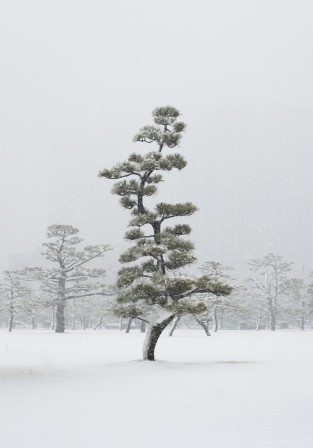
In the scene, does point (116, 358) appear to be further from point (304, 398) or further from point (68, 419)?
point (68, 419)

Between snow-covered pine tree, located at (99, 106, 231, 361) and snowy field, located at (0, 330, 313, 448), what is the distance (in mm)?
2078

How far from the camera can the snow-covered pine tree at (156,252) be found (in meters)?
19.2

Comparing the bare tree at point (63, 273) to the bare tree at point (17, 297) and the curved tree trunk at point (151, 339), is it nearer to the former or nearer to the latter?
the bare tree at point (17, 297)

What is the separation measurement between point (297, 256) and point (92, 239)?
64.6 metres

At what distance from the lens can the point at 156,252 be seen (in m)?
19.3

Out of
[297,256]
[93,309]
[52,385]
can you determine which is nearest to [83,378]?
[52,385]

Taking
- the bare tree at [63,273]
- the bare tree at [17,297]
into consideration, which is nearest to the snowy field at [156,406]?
the bare tree at [63,273]

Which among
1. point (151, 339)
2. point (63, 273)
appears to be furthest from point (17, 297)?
point (151, 339)

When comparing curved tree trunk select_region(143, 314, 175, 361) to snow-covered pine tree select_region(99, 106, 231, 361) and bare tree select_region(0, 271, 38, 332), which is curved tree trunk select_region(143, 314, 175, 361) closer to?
snow-covered pine tree select_region(99, 106, 231, 361)

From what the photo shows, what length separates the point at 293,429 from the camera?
316 inches

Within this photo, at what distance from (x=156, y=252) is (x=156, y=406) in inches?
371

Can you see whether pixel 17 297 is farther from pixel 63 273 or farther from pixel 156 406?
pixel 156 406

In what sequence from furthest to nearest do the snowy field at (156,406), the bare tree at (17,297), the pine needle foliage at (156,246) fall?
the bare tree at (17,297) → the pine needle foliage at (156,246) → the snowy field at (156,406)

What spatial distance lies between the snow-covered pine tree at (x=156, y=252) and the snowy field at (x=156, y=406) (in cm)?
208
